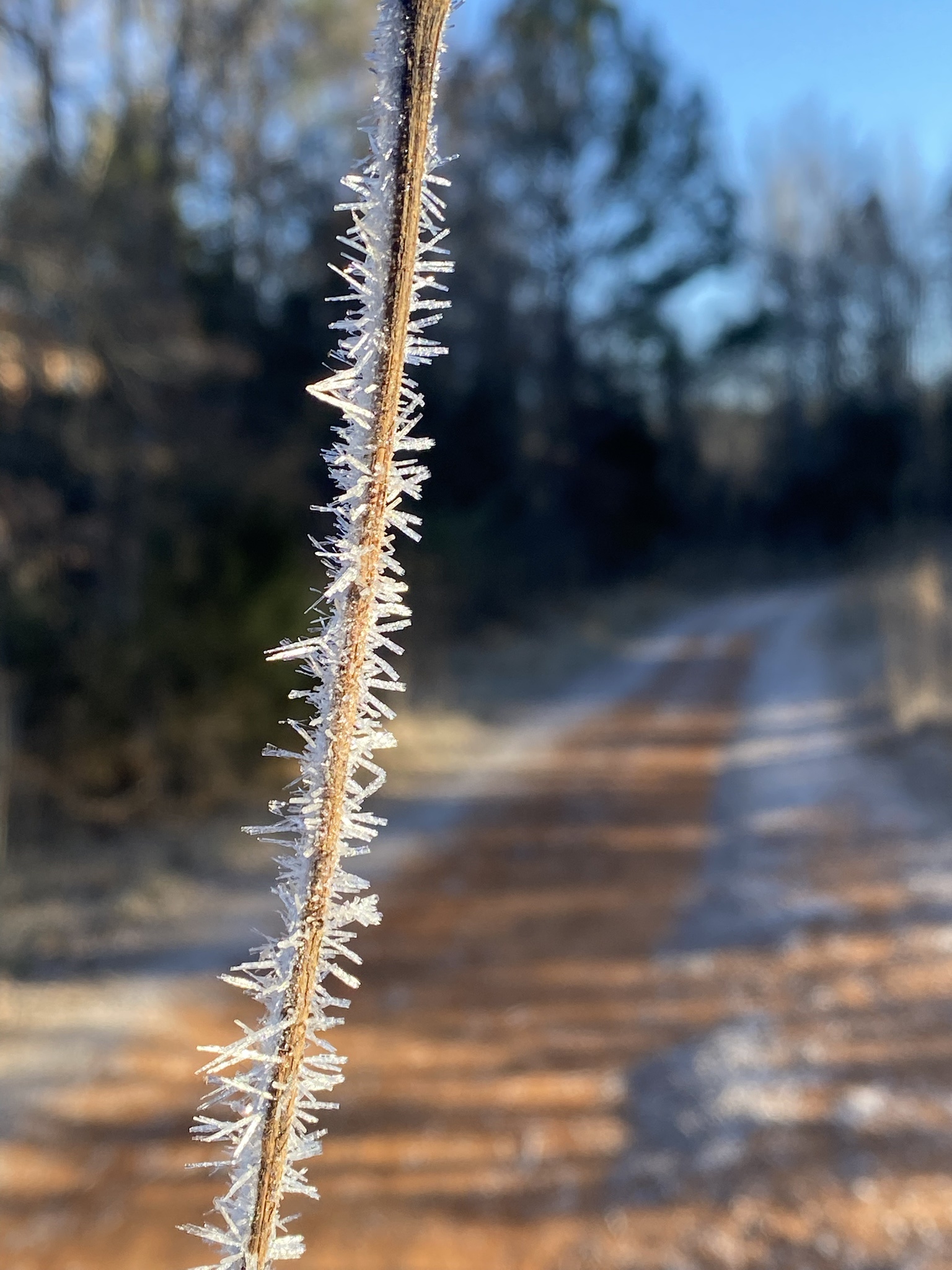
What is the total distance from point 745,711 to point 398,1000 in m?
7.12

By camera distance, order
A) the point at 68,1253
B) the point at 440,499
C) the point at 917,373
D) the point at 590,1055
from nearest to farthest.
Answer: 1. the point at 68,1253
2. the point at 590,1055
3. the point at 440,499
4. the point at 917,373

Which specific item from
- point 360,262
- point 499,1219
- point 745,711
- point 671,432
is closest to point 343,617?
point 360,262

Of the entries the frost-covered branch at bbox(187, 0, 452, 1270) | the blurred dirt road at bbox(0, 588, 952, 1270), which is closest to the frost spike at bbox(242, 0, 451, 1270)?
the frost-covered branch at bbox(187, 0, 452, 1270)

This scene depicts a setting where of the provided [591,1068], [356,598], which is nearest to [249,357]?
[591,1068]

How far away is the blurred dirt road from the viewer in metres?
3.13

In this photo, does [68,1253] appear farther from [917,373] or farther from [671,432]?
[917,373]

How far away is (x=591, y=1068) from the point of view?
4.09 m

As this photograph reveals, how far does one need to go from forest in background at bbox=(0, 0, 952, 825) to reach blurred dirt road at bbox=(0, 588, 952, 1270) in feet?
7.16

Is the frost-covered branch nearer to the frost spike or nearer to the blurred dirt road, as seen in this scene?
the frost spike

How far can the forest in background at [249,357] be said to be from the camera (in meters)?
6.98

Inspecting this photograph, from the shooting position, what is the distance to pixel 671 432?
90.4ft

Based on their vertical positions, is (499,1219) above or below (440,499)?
below

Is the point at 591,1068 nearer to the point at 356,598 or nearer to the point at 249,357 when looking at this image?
the point at 356,598

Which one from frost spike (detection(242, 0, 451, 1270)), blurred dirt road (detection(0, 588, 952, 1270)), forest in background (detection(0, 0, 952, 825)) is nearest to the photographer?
frost spike (detection(242, 0, 451, 1270))
